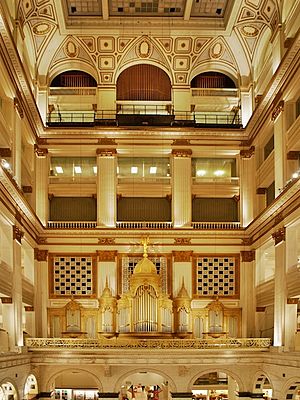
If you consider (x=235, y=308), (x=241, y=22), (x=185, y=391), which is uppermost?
(x=241, y=22)

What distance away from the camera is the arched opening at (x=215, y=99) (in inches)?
1695

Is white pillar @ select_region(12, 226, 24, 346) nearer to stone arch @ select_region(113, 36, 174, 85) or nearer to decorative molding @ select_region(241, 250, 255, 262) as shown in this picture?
decorative molding @ select_region(241, 250, 255, 262)

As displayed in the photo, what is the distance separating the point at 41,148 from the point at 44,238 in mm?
5076

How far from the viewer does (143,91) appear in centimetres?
4316

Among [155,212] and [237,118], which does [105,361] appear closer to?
[155,212]

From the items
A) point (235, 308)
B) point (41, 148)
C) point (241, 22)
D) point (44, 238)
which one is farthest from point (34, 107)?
point (235, 308)

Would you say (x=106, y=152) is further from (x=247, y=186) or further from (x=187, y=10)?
(x=187, y=10)

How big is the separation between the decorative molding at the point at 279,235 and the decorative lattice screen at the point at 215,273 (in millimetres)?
6605

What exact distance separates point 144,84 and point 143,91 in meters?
0.43

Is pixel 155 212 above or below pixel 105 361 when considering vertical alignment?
above

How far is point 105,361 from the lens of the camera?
34844mm

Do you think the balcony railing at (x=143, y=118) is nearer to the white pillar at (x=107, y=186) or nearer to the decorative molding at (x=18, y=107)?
the white pillar at (x=107, y=186)

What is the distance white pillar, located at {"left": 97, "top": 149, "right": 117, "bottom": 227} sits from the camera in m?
40.8

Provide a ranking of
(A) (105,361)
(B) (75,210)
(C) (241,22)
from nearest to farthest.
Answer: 1. (A) (105,361)
2. (C) (241,22)
3. (B) (75,210)
